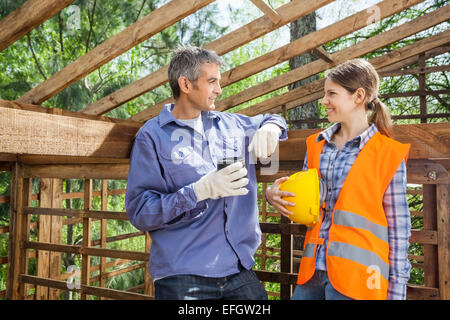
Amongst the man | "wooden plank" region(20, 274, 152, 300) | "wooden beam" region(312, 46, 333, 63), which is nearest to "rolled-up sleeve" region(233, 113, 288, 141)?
the man

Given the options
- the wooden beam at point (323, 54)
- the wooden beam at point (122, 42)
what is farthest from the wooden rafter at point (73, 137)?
the wooden beam at point (323, 54)

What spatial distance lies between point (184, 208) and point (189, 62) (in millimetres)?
640

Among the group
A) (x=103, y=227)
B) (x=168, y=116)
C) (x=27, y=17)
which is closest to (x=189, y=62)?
(x=168, y=116)

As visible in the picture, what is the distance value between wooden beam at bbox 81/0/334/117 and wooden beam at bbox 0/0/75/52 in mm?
1480

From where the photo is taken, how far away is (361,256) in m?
1.28

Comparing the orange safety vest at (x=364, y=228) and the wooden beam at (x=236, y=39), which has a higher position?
the wooden beam at (x=236, y=39)

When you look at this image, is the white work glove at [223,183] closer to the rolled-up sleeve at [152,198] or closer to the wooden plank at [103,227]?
the rolled-up sleeve at [152,198]

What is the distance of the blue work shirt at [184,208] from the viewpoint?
154cm

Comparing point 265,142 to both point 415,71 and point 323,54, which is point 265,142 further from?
point 415,71

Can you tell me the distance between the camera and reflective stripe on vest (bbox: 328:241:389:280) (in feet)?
4.17

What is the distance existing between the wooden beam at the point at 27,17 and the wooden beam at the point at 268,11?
1.42 metres

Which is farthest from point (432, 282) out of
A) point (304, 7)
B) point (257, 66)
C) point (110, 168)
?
point (257, 66)
